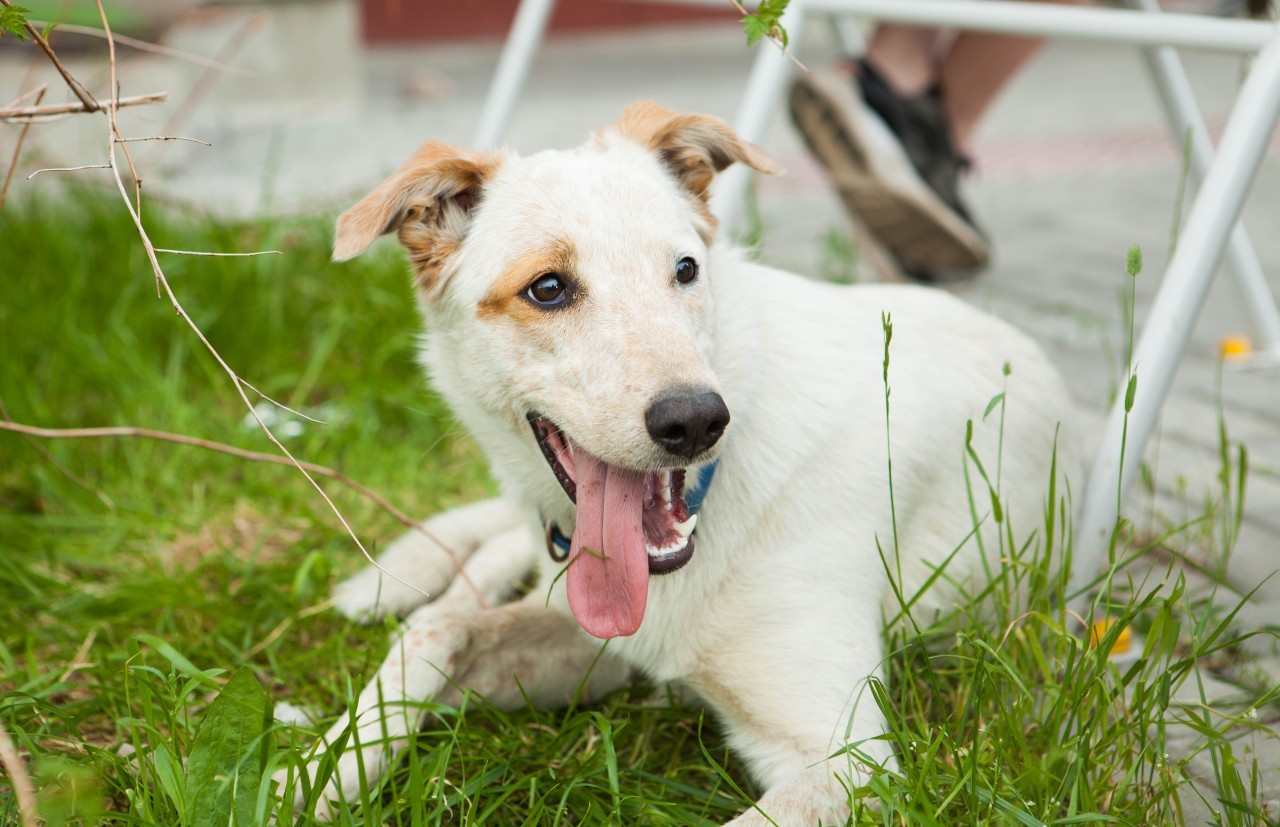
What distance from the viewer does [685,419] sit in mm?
1874

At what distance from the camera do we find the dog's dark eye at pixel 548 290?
84.0 inches

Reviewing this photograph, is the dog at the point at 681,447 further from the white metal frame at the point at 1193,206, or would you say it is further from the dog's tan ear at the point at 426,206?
the white metal frame at the point at 1193,206

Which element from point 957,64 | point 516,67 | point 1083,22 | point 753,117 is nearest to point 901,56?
point 957,64

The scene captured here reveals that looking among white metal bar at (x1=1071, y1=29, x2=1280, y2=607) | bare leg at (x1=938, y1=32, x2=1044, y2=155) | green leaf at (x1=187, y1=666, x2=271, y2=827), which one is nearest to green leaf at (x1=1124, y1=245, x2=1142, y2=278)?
white metal bar at (x1=1071, y1=29, x2=1280, y2=607)

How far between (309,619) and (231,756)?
2.99 ft

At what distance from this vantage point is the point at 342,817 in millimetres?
1732

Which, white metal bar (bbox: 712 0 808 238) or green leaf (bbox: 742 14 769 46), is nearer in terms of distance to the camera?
green leaf (bbox: 742 14 769 46)

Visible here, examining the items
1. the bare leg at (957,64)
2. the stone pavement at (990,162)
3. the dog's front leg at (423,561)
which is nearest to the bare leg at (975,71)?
the bare leg at (957,64)

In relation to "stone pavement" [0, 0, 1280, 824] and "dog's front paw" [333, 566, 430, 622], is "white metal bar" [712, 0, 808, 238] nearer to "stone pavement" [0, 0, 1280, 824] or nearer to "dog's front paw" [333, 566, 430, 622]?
"stone pavement" [0, 0, 1280, 824]

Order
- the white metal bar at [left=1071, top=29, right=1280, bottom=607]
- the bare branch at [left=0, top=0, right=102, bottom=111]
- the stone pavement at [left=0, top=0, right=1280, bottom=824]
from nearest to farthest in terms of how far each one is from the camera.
Answer: the bare branch at [left=0, top=0, right=102, bottom=111], the white metal bar at [left=1071, top=29, right=1280, bottom=607], the stone pavement at [left=0, top=0, right=1280, bottom=824]

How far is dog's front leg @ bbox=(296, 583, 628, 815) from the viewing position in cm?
217

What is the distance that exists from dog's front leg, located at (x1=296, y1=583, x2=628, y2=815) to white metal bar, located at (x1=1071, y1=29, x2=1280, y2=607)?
1.07m

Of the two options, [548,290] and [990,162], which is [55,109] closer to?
[548,290]

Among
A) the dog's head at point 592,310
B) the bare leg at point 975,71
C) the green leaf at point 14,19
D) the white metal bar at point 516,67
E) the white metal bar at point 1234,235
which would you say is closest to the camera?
the green leaf at point 14,19
